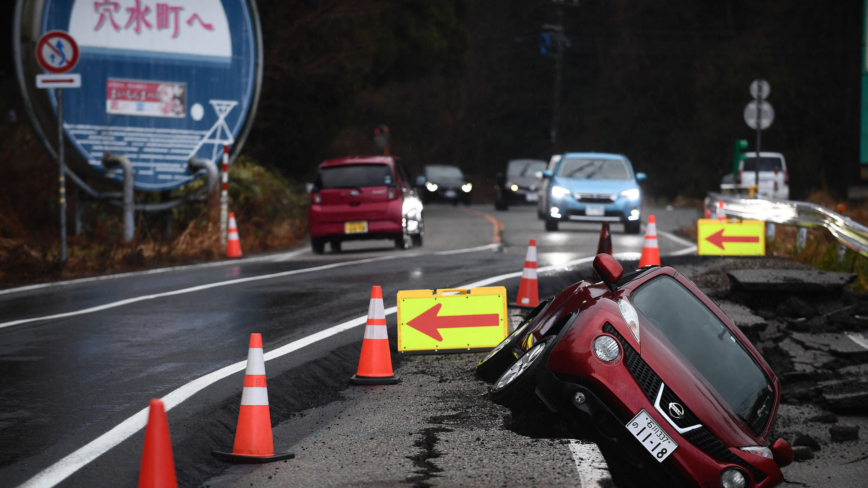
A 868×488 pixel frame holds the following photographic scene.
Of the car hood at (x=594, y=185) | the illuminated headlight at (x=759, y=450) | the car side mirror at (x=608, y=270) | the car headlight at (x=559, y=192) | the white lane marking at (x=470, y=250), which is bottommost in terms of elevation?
the white lane marking at (x=470, y=250)

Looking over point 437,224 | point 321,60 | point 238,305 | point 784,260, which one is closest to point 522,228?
point 437,224

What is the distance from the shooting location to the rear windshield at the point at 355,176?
18.0 m

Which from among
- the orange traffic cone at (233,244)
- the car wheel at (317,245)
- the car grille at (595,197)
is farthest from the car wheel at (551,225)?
the orange traffic cone at (233,244)

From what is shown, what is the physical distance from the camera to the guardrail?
11.4 metres

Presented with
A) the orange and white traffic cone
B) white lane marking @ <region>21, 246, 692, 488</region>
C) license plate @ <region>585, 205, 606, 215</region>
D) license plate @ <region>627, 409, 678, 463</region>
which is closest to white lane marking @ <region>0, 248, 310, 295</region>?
white lane marking @ <region>21, 246, 692, 488</region>

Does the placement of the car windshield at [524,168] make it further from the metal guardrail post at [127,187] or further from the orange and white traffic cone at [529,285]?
the orange and white traffic cone at [529,285]

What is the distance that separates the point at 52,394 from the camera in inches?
272

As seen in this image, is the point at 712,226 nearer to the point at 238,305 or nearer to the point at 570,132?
the point at 238,305

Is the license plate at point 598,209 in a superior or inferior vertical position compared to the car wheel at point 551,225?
superior

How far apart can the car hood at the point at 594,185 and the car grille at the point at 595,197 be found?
0.08 m

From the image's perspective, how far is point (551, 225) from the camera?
73.0ft

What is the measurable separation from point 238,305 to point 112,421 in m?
4.85

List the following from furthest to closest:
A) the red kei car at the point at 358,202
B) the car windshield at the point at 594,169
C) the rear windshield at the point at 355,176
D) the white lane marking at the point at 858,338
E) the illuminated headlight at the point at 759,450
→ 1. the car windshield at the point at 594,169
2. the rear windshield at the point at 355,176
3. the red kei car at the point at 358,202
4. the white lane marking at the point at 858,338
5. the illuminated headlight at the point at 759,450

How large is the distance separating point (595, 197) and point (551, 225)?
1.21 metres
